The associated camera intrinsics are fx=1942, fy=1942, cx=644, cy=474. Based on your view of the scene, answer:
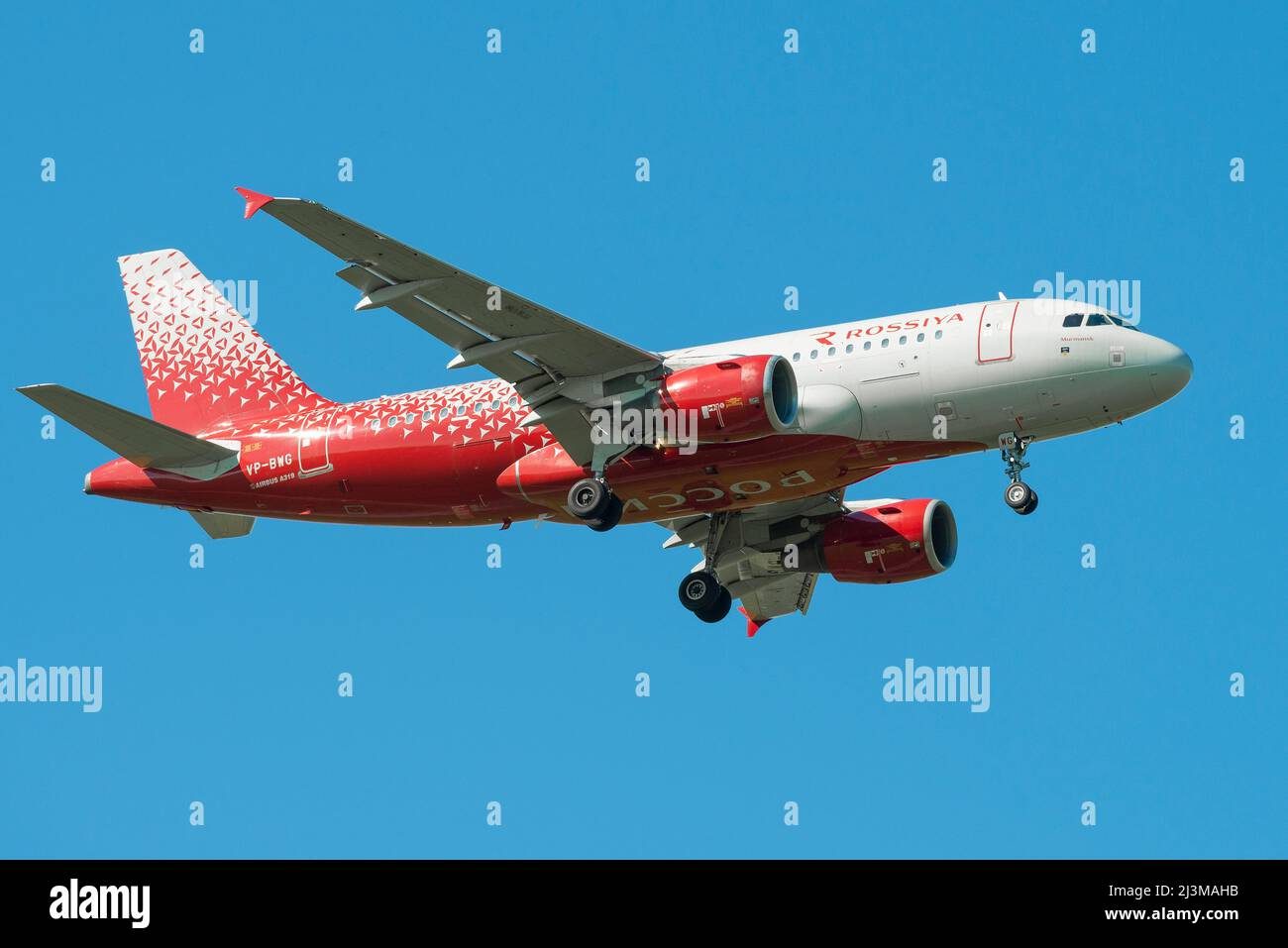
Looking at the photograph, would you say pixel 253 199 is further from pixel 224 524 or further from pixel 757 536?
pixel 757 536

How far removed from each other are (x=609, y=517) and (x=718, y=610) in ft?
19.4

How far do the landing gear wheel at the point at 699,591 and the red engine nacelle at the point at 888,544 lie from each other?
2.76 metres

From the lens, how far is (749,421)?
43719 mm

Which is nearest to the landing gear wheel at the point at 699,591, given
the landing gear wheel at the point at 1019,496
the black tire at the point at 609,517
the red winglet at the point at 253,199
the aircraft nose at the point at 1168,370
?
the black tire at the point at 609,517

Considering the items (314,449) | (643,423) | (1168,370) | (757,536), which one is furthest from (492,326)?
(1168,370)

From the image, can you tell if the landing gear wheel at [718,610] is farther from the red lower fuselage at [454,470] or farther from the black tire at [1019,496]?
the black tire at [1019,496]

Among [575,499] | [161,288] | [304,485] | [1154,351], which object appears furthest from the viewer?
[161,288]

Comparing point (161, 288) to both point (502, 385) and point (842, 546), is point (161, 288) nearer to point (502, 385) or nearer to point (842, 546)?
point (502, 385)

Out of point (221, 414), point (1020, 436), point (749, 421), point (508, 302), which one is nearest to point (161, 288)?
point (221, 414)

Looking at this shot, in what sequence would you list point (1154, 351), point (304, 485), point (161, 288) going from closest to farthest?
point (1154, 351), point (304, 485), point (161, 288)

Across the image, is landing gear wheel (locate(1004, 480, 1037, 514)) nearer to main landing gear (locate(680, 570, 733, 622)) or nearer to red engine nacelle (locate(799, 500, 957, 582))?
red engine nacelle (locate(799, 500, 957, 582))

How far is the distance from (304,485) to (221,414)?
4.39 m

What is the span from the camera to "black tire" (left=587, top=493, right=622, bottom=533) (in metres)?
46.3

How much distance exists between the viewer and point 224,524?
51.7 m
